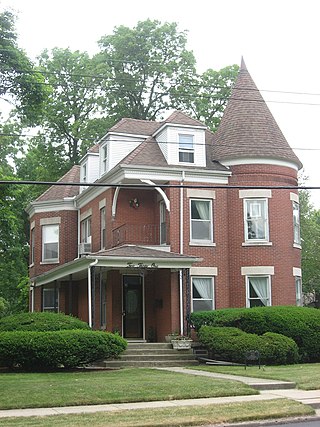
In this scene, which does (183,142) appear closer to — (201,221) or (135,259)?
(201,221)

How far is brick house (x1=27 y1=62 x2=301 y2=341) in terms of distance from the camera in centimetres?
2680

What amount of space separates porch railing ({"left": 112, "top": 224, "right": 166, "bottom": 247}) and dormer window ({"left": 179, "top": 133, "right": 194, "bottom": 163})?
3140 millimetres

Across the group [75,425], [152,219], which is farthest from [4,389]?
[152,219]

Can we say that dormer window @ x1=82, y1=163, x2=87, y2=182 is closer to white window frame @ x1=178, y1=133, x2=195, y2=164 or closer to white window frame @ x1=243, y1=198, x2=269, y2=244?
white window frame @ x1=178, y1=133, x2=195, y2=164

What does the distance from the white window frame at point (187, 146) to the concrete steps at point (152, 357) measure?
831 cm

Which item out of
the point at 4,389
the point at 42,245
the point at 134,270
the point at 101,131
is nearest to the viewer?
the point at 4,389

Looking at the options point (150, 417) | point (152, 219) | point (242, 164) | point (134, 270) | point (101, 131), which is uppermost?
point (101, 131)

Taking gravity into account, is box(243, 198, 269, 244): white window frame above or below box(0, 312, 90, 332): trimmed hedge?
above

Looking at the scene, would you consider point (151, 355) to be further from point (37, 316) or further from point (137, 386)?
point (137, 386)

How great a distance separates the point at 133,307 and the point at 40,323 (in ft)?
21.8

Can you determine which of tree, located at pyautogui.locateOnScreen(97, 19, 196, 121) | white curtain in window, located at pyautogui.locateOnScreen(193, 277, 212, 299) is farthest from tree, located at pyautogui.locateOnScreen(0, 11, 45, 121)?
tree, located at pyautogui.locateOnScreen(97, 19, 196, 121)

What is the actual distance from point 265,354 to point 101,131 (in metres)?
23.5

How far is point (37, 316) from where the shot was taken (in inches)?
871

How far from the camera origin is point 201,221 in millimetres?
27750
